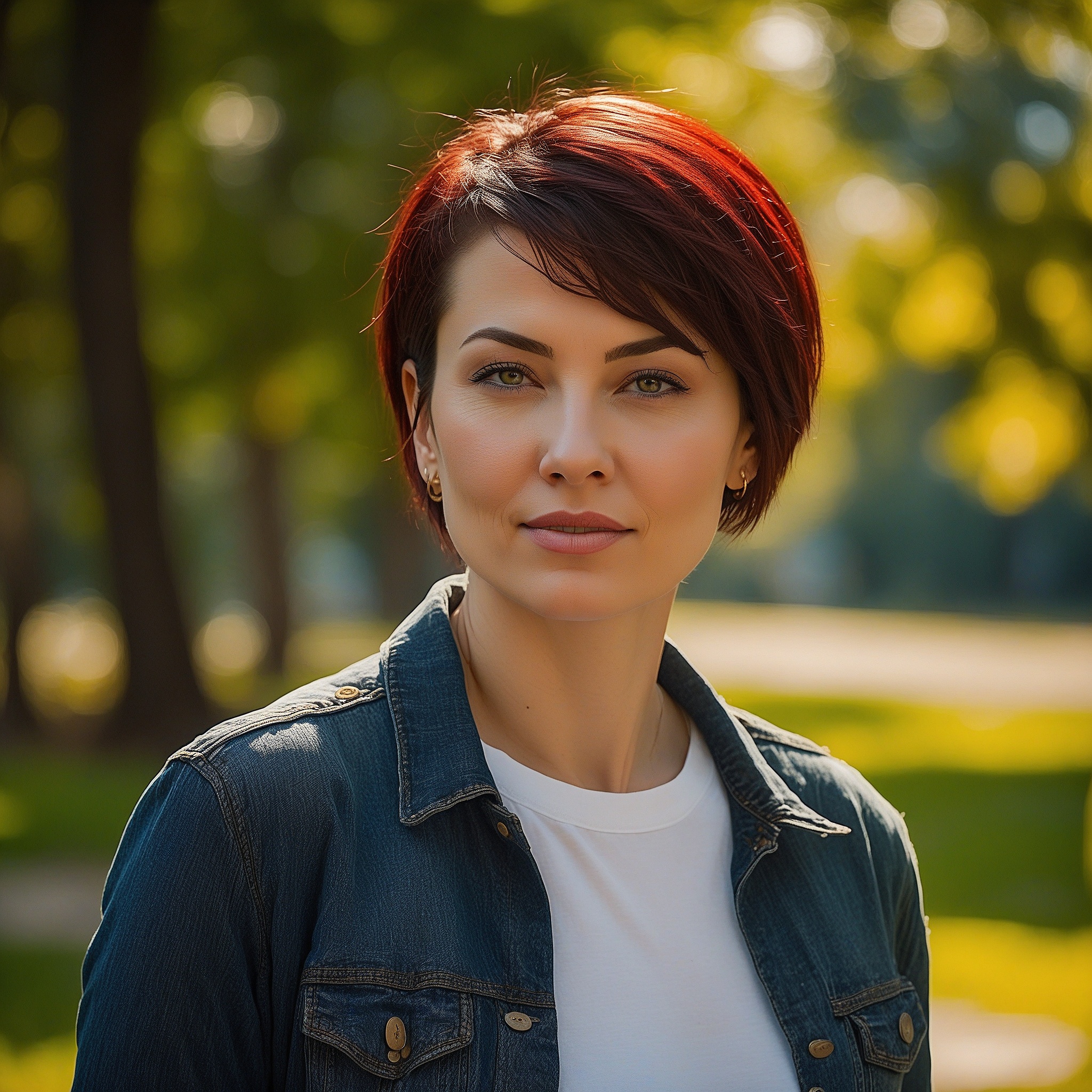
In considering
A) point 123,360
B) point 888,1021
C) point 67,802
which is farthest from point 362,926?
point 123,360

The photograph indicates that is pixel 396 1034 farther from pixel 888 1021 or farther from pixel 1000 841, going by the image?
pixel 1000 841

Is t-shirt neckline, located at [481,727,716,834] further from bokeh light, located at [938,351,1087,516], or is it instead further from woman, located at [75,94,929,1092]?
bokeh light, located at [938,351,1087,516]

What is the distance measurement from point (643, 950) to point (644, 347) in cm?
89

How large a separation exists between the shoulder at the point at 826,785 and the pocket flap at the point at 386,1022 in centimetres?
80

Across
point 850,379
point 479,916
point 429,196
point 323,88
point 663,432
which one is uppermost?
point 323,88

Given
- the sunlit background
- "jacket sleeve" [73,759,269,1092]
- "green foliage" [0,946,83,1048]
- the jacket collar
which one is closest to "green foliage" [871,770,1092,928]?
the sunlit background

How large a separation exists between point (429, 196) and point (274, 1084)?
132 cm

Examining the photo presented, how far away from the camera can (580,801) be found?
6.82 ft

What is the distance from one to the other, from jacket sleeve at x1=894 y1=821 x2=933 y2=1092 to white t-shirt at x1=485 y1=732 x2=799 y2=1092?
39 centimetres

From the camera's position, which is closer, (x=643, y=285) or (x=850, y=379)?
(x=643, y=285)

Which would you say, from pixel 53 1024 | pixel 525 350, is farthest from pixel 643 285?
pixel 53 1024

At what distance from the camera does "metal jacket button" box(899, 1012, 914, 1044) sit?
2189mm

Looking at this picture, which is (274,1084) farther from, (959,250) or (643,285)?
(959,250)

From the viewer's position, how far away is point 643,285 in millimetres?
1930
